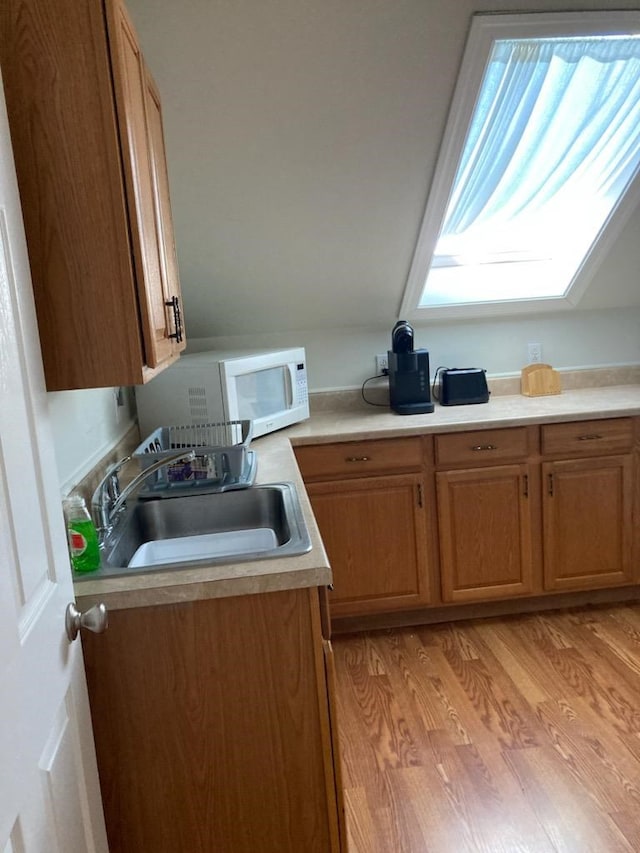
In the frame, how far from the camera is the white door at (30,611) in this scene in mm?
801

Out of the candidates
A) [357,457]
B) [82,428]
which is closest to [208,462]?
[82,428]

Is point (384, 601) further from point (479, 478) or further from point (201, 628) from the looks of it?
point (201, 628)

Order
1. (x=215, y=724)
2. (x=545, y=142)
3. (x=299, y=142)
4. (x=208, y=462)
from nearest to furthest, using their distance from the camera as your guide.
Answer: (x=215, y=724)
(x=208, y=462)
(x=299, y=142)
(x=545, y=142)

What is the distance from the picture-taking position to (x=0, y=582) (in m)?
0.79

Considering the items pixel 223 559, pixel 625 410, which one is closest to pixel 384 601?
pixel 625 410

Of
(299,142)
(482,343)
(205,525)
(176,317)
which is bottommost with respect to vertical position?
(205,525)

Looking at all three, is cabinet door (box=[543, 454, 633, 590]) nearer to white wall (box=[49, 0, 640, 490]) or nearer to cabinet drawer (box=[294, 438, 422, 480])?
cabinet drawer (box=[294, 438, 422, 480])

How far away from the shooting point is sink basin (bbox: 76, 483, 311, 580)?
172cm

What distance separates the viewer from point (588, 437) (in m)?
2.76

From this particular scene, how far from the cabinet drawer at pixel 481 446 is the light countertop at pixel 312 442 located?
0.04m

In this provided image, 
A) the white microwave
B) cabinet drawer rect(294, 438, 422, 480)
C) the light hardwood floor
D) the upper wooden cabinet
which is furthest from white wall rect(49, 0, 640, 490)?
the light hardwood floor

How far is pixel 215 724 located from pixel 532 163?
2.38 meters

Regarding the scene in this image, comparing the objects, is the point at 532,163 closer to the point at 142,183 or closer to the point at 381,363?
the point at 381,363

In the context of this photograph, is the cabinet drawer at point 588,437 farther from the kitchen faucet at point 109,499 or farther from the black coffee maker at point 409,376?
the kitchen faucet at point 109,499
